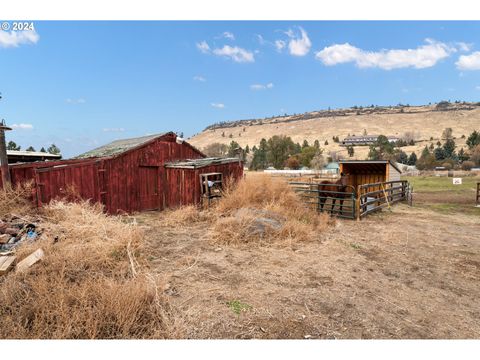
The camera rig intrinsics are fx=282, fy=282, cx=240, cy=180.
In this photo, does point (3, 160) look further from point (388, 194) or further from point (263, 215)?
point (388, 194)

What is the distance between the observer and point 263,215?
7.69m

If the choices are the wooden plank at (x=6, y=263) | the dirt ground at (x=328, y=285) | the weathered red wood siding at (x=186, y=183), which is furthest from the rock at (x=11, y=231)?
the weathered red wood siding at (x=186, y=183)

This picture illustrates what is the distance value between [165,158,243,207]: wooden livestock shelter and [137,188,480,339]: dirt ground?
4.20 m

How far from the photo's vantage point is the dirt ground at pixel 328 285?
3.41 m

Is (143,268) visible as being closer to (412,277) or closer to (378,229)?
(412,277)

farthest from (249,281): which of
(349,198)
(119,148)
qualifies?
(119,148)

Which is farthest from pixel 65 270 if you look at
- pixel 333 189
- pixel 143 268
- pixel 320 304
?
pixel 333 189

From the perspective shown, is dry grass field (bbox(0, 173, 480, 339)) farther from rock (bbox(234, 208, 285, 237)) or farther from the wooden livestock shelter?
the wooden livestock shelter

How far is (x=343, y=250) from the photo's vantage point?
635 cm

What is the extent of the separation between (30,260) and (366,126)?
119 metres

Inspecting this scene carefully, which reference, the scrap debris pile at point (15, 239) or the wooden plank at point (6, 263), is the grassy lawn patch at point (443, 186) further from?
the wooden plank at point (6, 263)

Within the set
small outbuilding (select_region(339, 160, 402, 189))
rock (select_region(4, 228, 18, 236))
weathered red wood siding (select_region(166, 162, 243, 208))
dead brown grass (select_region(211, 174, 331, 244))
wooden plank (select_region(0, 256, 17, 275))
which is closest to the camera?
wooden plank (select_region(0, 256, 17, 275))

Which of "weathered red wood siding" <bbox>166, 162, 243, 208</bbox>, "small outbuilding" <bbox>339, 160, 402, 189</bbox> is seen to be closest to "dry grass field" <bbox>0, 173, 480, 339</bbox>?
"weathered red wood siding" <bbox>166, 162, 243, 208</bbox>

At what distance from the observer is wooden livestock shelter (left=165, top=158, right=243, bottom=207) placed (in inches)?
467
